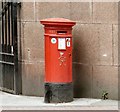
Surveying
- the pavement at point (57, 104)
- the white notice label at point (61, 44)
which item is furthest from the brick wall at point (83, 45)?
the white notice label at point (61, 44)

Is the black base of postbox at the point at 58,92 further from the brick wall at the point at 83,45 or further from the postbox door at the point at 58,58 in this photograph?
the brick wall at the point at 83,45

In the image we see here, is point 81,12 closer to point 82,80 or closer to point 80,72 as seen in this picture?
point 80,72

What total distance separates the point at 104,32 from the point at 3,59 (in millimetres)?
2887

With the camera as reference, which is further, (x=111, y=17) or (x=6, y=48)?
(x=6, y=48)

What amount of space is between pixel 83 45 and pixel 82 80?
761 millimetres

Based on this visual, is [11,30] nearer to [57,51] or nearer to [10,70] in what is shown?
Answer: [10,70]

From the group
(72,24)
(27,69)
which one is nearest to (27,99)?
(27,69)

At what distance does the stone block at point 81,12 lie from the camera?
8.73 m

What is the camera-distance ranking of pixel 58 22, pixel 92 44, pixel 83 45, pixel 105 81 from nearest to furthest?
pixel 58 22, pixel 105 81, pixel 92 44, pixel 83 45

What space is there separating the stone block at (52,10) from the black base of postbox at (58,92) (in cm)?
162

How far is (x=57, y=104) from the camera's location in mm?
8320

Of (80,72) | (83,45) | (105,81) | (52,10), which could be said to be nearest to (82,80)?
(80,72)

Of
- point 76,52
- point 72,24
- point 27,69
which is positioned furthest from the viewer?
point 27,69

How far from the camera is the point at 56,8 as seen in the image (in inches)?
359
